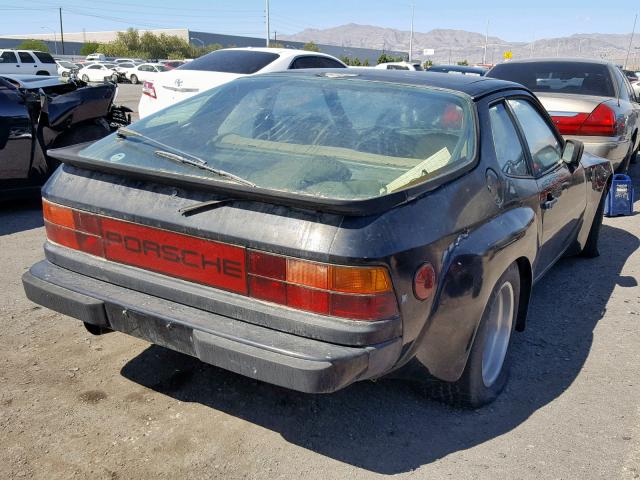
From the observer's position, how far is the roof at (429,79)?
120 inches

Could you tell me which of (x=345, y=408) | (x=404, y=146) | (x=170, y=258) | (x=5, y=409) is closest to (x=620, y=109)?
(x=404, y=146)

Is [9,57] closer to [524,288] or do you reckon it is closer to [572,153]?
[572,153]

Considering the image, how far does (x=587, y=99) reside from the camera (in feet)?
21.6

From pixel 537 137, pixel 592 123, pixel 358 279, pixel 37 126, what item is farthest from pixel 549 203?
pixel 37 126

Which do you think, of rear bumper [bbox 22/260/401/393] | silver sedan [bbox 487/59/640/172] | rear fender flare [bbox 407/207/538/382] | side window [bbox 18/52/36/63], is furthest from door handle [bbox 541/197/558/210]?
side window [bbox 18/52/36/63]

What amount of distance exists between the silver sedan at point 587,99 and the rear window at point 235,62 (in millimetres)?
3081

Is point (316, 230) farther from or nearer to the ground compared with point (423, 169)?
nearer to the ground

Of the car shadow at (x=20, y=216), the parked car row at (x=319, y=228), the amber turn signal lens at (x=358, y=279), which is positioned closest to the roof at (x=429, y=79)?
the parked car row at (x=319, y=228)

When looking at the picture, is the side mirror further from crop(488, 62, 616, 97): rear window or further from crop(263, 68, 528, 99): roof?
crop(488, 62, 616, 97): rear window

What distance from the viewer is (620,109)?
6816 mm

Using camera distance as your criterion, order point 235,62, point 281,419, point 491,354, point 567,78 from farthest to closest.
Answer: point 235,62 < point 567,78 < point 491,354 < point 281,419

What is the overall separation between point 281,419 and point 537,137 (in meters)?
2.21

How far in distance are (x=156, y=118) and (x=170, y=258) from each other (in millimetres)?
1133

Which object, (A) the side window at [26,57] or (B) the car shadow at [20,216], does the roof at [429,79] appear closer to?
(B) the car shadow at [20,216]
